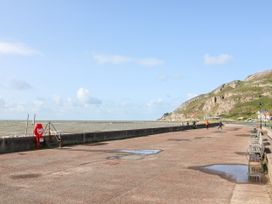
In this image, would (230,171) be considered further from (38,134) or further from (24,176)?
(38,134)

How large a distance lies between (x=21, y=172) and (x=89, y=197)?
439cm

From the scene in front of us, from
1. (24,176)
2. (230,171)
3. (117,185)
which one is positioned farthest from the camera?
(230,171)

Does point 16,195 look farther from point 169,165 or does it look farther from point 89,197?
point 169,165

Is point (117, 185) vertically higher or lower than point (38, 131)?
lower

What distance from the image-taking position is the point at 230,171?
43.2 ft

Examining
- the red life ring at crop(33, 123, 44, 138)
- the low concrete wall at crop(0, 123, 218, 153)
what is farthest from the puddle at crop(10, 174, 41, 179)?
the red life ring at crop(33, 123, 44, 138)

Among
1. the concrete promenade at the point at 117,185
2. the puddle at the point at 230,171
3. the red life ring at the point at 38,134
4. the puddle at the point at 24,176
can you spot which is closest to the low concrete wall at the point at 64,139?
the red life ring at the point at 38,134

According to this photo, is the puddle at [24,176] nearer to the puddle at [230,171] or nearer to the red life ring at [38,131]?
the puddle at [230,171]

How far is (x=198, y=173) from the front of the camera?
12.5 meters

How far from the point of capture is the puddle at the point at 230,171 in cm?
1164

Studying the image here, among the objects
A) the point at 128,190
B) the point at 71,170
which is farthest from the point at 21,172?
the point at 128,190

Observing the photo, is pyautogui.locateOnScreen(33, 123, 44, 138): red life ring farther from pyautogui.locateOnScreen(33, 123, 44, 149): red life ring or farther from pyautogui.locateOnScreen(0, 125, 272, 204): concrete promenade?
pyautogui.locateOnScreen(0, 125, 272, 204): concrete promenade

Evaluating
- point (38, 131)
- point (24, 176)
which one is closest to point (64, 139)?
point (38, 131)

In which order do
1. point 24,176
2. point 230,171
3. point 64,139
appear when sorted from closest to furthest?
point 24,176 → point 230,171 → point 64,139
